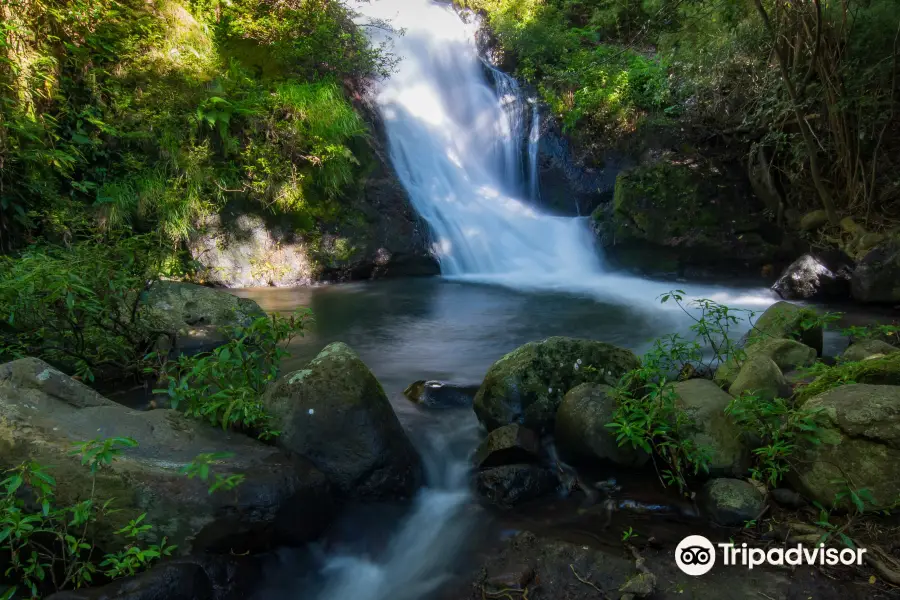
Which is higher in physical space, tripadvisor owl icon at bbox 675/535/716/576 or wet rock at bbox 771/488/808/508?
wet rock at bbox 771/488/808/508

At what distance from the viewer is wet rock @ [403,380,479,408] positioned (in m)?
4.80

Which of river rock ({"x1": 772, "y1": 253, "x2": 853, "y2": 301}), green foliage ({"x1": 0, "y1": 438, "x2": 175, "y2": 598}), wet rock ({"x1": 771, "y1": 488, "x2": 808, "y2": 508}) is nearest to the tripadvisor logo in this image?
wet rock ({"x1": 771, "y1": 488, "x2": 808, "y2": 508})

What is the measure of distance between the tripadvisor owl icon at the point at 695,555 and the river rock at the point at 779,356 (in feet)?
5.30

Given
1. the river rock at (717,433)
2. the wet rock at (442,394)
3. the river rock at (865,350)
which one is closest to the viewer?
the river rock at (717,433)

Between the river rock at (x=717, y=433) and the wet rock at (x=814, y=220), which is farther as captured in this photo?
the wet rock at (x=814, y=220)

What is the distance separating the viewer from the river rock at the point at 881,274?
7176 millimetres

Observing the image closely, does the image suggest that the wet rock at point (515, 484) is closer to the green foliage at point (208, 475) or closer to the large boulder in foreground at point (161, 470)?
the large boulder in foreground at point (161, 470)

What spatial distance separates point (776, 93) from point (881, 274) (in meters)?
2.81

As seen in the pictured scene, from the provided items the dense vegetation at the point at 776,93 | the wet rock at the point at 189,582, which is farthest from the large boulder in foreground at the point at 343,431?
the dense vegetation at the point at 776,93

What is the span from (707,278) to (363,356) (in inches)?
264

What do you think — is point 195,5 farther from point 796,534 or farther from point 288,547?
point 796,534

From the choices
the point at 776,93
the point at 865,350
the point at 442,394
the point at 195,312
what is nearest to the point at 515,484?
the point at 442,394

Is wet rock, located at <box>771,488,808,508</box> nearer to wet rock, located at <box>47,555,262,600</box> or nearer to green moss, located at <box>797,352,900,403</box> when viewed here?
green moss, located at <box>797,352,900,403</box>

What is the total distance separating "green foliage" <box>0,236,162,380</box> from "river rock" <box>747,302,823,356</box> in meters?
5.24
